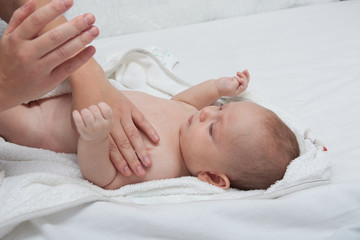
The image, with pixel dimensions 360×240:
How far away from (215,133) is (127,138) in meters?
0.24

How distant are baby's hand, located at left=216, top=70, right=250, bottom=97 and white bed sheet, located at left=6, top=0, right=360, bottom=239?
146 mm

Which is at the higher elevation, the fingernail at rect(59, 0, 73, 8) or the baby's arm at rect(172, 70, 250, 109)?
the fingernail at rect(59, 0, 73, 8)

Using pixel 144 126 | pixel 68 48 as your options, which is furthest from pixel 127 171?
pixel 68 48

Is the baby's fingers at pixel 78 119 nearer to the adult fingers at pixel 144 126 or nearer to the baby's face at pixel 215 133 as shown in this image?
the adult fingers at pixel 144 126

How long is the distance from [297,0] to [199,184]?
4.65 ft

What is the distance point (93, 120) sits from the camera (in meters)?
0.79

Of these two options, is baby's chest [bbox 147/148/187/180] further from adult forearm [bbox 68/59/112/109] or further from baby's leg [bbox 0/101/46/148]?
baby's leg [bbox 0/101/46/148]

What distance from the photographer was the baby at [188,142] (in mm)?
929

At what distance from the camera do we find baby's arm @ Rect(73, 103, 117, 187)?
31.1 inches

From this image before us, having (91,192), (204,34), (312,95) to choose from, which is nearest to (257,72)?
(312,95)

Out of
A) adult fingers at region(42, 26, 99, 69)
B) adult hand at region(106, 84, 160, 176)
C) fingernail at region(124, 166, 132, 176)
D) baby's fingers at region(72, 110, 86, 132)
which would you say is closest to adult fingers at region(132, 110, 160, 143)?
adult hand at region(106, 84, 160, 176)

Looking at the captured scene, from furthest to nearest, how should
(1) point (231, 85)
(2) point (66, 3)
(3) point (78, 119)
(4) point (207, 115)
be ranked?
(1) point (231, 85) < (4) point (207, 115) < (3) point (78, 119) < (2) point (66, 3)

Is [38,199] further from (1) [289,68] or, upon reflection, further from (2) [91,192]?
(1) [289,68]

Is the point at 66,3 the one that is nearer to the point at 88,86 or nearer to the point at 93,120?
the point at 93,120
